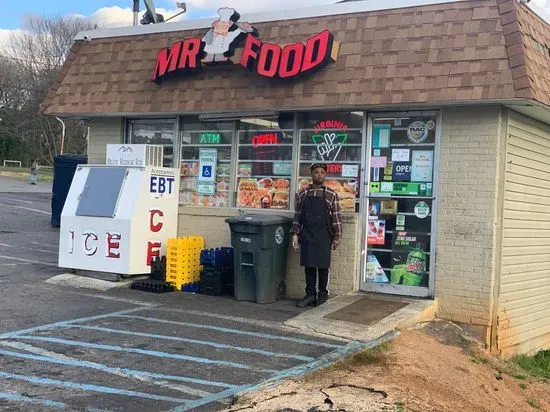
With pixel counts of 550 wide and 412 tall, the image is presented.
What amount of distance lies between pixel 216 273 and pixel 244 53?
3271mm

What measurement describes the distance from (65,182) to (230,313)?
11.9m

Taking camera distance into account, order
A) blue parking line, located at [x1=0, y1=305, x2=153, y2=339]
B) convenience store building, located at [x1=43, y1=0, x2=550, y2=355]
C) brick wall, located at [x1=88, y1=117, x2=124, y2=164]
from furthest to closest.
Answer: brick wall, located at [x1=88, y1=117, x2=124, y2=164]
convenience store building, located at [x1=43, y1=0, x2=550, y2=355]
blue parking line, located at [x1=0, y1=305, x2=153, y2=339]

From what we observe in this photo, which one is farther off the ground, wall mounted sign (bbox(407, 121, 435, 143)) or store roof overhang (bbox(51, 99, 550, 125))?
store roof overhang (bbox(51, 99, 550, 125))

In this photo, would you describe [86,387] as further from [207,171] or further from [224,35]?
[224,35]

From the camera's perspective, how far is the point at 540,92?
24.6 ft

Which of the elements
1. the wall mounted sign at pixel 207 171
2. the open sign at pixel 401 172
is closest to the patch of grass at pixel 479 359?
the open sign at pixel 401 172

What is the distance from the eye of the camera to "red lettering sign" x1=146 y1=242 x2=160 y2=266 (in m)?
9.61

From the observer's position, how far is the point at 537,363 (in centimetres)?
862

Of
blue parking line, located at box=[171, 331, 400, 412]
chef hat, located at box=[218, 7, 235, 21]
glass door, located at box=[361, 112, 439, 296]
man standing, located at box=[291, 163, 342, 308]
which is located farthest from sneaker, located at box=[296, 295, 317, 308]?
chef hat, located at box=[218, 7, 235, 21]

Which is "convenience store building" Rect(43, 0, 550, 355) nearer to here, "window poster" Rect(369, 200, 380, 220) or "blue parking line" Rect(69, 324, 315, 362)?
"window poster" Rect(369, 200, 380, 220)

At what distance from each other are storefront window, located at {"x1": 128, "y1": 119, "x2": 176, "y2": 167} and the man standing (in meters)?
3.21

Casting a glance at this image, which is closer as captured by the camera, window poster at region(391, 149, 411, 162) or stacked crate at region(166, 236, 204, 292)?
window poster at region(391, 149, 411, 162)

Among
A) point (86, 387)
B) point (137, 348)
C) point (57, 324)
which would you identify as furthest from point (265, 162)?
point (86, 387)

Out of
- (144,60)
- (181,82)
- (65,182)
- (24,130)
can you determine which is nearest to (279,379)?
(181,82)
